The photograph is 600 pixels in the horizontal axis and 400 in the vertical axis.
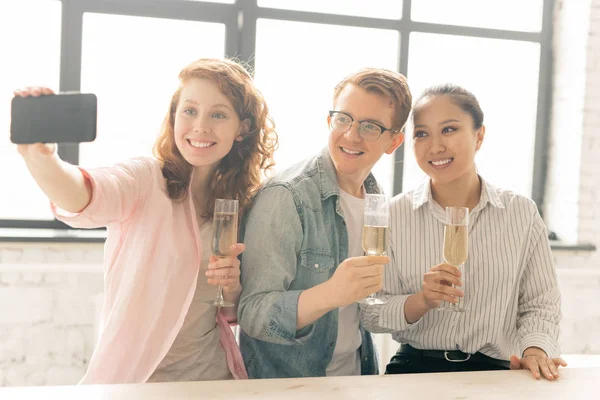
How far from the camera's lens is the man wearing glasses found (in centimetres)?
174

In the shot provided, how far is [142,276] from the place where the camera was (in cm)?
172

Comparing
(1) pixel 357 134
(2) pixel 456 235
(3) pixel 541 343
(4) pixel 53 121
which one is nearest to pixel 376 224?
(2) pixel 456 235

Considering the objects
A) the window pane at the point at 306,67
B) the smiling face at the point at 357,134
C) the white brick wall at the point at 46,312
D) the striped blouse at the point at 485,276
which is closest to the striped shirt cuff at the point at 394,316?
the striped blouse at the point at 485,276

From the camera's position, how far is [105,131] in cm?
352

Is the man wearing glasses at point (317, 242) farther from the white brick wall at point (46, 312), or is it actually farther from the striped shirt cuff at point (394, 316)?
the white brick wall at point (46, 312)

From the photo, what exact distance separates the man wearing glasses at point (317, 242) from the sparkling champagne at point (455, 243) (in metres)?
0.27

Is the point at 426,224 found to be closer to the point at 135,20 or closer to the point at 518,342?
the point at 518,342

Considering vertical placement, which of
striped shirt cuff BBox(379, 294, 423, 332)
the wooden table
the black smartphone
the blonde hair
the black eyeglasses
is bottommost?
the wooden table

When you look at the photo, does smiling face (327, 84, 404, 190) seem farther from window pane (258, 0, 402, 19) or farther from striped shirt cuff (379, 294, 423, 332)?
window pane (258, 0, 402, 19)

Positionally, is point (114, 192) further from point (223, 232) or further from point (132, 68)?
point (132, 68)

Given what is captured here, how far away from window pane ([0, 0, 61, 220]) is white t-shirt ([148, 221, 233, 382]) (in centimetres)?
193

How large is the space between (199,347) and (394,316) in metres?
0.58

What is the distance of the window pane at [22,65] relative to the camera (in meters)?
3.38

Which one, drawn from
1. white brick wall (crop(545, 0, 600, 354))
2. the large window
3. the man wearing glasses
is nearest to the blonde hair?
the man wearing glasses
